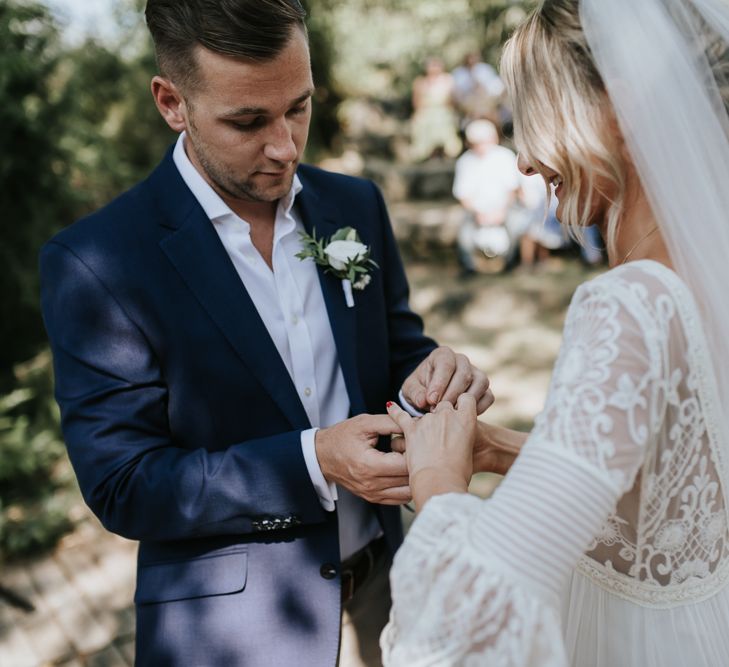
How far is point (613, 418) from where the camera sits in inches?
48.8

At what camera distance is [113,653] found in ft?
11.8

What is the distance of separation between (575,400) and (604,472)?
0.13m

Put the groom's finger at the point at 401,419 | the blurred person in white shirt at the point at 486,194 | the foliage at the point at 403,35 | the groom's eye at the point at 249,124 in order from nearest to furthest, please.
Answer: the groom's finger at the point at 401,419 < the groom's eye at the point at 249,124 < the blurred person in white shirt at the point at 486,194 < the foliage at the point at 403,35

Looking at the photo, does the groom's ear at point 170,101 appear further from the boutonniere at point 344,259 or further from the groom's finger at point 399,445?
the groom's finger at point 399,445

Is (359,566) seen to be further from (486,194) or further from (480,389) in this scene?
(486,194)

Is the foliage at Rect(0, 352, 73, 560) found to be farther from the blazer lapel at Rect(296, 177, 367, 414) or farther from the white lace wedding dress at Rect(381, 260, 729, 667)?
the white lace wedding dress at Rect(381, 260, 729, 667)

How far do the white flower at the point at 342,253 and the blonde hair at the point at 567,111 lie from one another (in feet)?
2.43

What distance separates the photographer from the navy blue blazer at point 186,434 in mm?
1862

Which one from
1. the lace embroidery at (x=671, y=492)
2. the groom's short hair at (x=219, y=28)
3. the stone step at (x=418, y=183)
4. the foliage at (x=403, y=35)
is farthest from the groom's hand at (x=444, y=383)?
the foliage at (x=403, y=35)

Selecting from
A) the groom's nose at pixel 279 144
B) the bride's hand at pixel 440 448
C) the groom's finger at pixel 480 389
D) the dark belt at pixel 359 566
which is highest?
the groom's nose at pixel 279 144

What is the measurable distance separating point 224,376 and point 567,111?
1.08 meters

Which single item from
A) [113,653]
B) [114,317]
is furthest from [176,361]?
[113,653]

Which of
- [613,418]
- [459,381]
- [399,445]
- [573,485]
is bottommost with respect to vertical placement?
[399,445]

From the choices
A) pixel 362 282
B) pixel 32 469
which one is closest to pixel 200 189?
pixel 362 282
